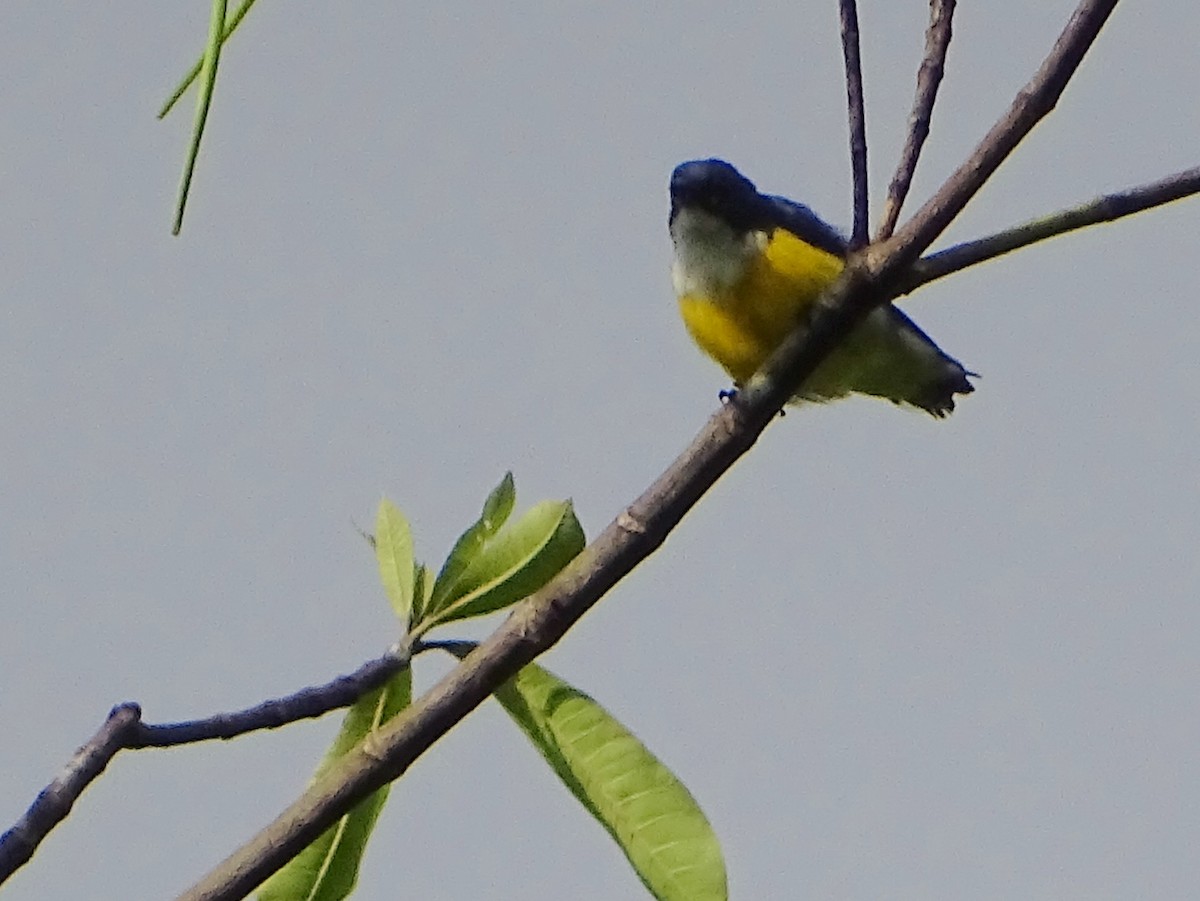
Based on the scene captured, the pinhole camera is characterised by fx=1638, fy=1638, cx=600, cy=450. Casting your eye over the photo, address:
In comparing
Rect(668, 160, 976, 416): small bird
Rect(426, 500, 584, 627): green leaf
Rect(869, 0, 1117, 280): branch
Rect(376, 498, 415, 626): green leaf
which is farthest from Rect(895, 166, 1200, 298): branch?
Rect(668, 160, 976, 416): small bird

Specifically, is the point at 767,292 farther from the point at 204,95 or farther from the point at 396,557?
the point at 204,95

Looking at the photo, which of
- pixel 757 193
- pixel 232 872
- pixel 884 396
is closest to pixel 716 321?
pixel 757 193

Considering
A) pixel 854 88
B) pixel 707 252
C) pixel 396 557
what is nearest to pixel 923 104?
pixel 854 88

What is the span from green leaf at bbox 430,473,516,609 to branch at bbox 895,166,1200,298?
527 mm

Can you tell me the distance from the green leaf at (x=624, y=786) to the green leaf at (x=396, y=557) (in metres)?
0.13

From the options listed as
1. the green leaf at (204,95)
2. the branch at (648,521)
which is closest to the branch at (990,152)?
the branch at (648,521)

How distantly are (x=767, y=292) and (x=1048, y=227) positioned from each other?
210cm

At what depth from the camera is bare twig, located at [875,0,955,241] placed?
1.26 metres

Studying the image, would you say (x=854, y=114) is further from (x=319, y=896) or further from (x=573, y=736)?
(x=319, y=896)

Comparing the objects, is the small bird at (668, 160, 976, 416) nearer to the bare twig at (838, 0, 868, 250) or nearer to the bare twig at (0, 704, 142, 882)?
the bare twig at (838, 0, 868, 250)

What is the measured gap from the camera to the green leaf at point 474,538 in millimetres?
1529

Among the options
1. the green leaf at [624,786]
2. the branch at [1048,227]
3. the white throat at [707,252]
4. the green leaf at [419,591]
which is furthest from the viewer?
the white throat at [707,252]

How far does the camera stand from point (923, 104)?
1.29 m

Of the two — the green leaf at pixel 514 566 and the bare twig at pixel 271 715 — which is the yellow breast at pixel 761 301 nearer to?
the green leaf at pixel 514 566
